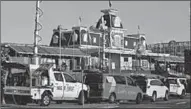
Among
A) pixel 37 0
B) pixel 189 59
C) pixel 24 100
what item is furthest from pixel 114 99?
pixel 189 59

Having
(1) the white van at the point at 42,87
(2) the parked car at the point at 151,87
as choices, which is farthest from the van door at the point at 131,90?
(1) the white van at the point at 42,87

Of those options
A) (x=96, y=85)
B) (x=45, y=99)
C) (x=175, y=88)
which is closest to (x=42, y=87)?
(x=45, y=99)

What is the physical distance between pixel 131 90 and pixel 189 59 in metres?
32.9

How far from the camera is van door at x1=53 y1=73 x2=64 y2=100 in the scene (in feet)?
71.7

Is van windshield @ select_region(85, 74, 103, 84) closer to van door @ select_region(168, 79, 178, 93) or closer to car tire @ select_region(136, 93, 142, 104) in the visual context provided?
car tire @ select_region(136, 93, 142, 104)

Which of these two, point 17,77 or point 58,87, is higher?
point 17,77

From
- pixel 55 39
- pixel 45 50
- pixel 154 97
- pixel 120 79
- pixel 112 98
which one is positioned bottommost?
pixel 154 97

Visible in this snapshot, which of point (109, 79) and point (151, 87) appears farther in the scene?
point (151, 87)

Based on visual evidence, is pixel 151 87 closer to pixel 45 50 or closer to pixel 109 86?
pixel 109 86

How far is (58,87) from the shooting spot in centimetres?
2198

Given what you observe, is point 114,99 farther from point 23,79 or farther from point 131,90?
point 23,79

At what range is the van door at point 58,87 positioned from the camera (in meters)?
21.8

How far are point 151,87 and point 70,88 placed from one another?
8.10 m

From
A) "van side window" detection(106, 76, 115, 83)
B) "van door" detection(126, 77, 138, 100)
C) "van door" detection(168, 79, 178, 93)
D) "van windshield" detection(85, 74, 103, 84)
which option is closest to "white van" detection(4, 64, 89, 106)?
"van windshield" detection(85, 74, 103, 84)
